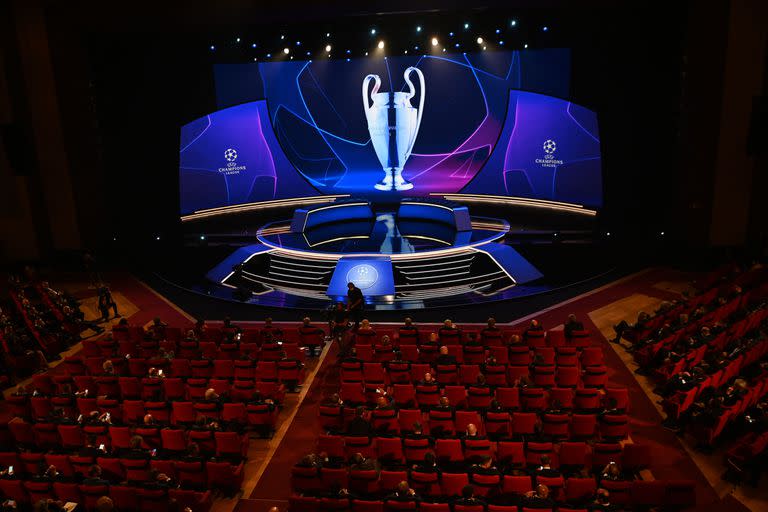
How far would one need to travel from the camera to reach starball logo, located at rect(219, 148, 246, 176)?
22.9 metres

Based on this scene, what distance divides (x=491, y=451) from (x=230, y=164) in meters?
16.6

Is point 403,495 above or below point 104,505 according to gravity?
below

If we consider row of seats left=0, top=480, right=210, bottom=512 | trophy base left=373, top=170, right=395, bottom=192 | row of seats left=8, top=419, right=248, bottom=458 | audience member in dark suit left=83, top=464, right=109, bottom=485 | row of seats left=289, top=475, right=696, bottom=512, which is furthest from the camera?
trophy base left=373, top=170, right=395, bottom=192

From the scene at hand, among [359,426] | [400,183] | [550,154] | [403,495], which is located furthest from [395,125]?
[403,495]

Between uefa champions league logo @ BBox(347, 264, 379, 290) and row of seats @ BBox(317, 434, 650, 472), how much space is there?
714cm

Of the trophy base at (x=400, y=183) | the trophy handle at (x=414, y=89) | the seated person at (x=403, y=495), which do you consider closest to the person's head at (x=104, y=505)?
the seated person at (x=403, y=495)

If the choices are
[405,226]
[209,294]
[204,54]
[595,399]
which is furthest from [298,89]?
[595,399]

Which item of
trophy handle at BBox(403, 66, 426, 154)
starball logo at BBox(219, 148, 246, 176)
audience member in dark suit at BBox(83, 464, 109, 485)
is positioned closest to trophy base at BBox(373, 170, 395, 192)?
trophy handle at BBox(403, 66, 426, 154)

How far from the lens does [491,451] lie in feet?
30.3

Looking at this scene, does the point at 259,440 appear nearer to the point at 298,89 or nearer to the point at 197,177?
the point at 197,177

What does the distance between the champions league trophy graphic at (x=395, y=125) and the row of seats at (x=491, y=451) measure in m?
15.7

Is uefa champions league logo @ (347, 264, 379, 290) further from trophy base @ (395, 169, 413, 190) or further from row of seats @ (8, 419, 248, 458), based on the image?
trophy base @ (395, 169, 413, 190)

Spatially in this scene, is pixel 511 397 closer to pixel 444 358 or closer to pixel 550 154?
pixel 444 358

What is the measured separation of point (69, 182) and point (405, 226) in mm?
10608
